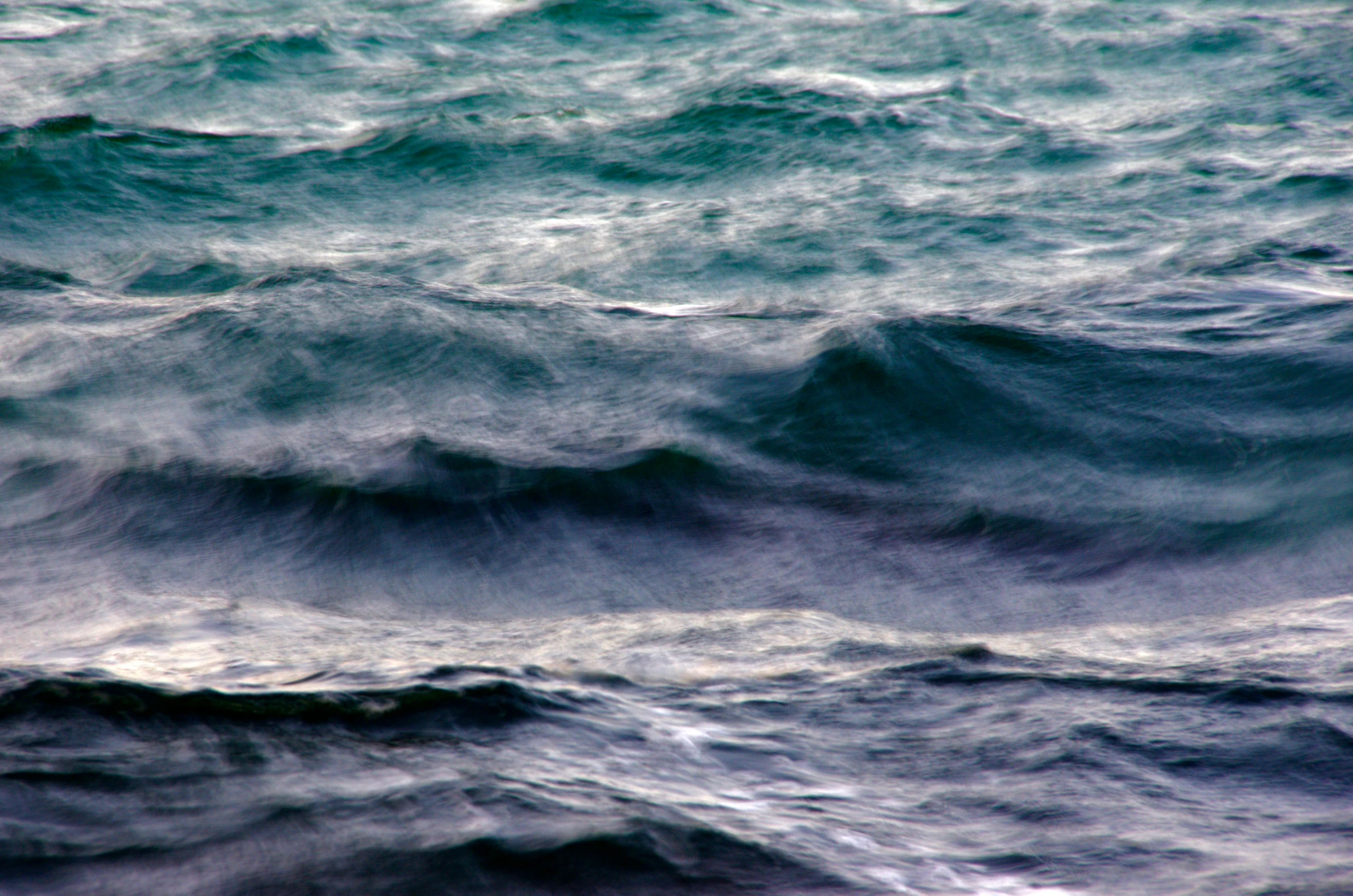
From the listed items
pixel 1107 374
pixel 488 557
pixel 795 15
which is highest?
pixel 795 15

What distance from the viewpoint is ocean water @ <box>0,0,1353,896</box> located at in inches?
106

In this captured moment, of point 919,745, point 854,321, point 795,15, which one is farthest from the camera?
point 795,15

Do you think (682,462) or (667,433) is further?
(667,433)

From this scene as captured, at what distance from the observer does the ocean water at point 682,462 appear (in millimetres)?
2682

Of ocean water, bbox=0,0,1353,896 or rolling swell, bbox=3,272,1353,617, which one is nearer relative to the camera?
ocean water, bbox=0,0,1353,896

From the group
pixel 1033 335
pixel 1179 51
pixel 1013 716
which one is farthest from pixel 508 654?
pixel 1179 51

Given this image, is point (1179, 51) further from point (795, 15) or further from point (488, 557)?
point (488, 557)

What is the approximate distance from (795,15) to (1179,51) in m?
3.19

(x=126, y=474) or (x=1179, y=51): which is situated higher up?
(x=1179, y=51)

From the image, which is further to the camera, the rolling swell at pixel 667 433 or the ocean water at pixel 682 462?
the rolling swell at pixel 667 433

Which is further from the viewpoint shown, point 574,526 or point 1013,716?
point 574,526

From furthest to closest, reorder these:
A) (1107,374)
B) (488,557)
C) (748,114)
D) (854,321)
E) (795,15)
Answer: (795,15) < (748,114) < (854,321) < (1107,374) < (488,557)

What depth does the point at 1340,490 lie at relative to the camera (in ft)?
14.6

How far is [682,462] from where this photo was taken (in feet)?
15.4
